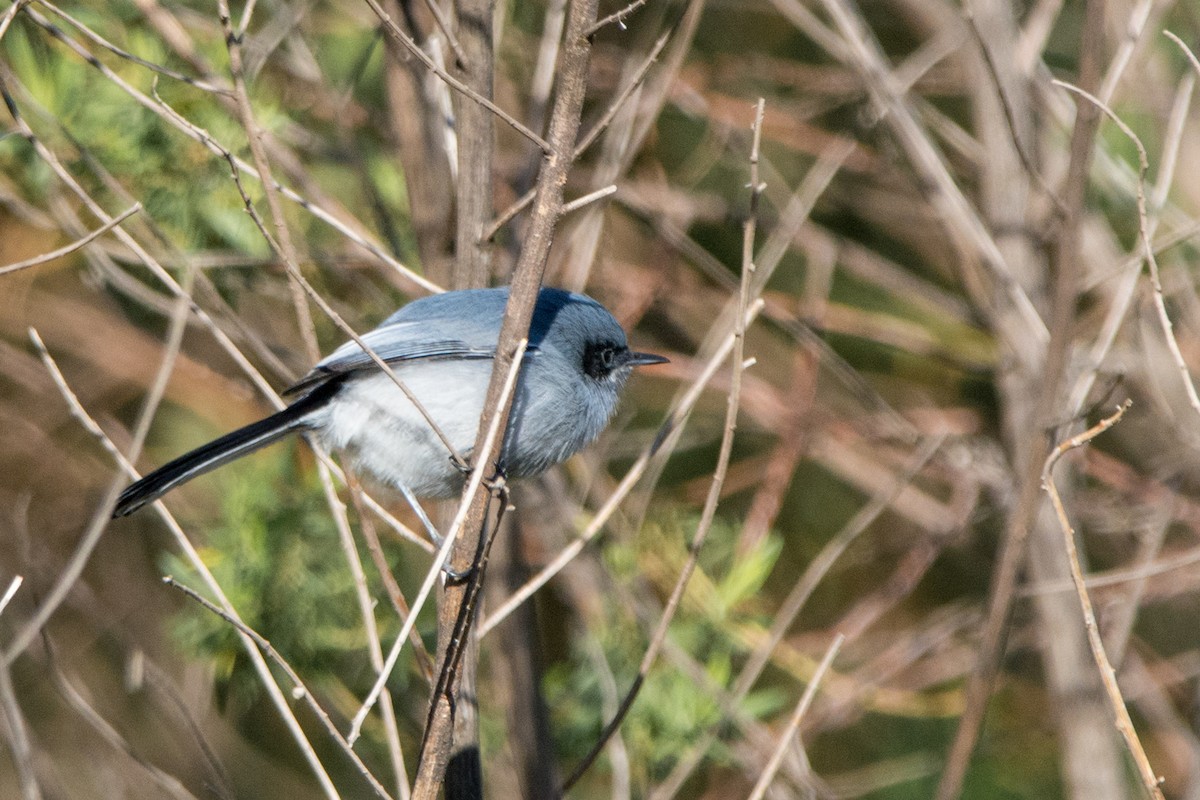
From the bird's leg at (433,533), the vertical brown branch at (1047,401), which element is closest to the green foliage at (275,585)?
the bird's leg at (433,533)

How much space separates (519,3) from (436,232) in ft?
5.06

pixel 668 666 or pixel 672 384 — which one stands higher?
pixel 672 384

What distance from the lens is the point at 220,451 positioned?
2846 mm

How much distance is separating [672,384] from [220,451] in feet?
8.60

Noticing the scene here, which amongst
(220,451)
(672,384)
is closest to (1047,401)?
(220,451)

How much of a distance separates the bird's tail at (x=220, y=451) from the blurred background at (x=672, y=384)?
0.12 metres

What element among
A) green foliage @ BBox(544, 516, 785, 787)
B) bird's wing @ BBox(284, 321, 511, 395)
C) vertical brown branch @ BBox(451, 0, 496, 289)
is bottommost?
green foliage @ BBox(544, 516, 785, 787)

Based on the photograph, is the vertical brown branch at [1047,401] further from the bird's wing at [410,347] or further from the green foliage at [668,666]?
the bird's wing at [410,347]

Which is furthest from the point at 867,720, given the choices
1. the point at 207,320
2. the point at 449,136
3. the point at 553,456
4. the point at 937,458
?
the point at 207,320

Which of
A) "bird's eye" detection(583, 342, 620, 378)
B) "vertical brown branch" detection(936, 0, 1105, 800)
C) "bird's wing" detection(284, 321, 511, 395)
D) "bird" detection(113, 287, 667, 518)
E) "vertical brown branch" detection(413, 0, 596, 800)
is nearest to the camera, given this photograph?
"vertical brown branch" detection(413, 0, 596, 800)

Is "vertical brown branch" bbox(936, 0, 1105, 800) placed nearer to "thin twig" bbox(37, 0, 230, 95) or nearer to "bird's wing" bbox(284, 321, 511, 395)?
"bird's wing" bbox(284, 321, 511, 395)

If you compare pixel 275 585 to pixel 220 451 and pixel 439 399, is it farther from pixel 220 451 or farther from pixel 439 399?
pixel 439 399

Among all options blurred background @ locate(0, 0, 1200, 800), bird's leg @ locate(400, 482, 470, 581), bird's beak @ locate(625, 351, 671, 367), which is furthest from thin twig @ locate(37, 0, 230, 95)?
bird's beak @ locate(625, 351, 671, 367)

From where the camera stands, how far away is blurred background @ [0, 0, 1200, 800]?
10.7 feet
